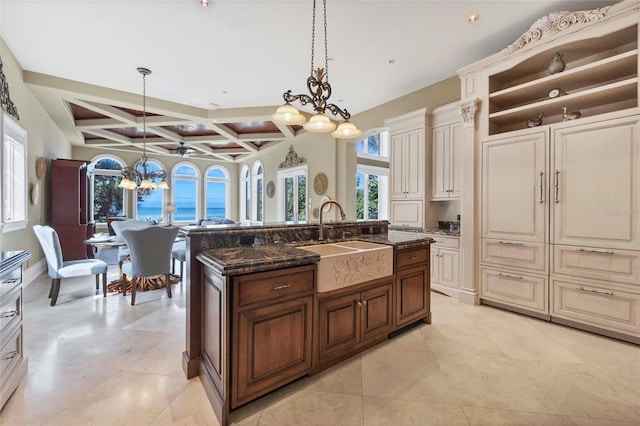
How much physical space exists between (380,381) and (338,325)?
46 centimetres

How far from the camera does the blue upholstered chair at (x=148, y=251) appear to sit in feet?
10.8

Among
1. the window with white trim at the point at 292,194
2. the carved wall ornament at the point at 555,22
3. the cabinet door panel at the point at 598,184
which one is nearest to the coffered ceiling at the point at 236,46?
the carved wall ornament at the point at 555,22

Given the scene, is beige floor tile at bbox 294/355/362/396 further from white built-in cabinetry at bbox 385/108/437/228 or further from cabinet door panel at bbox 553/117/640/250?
white built-in cabinetry at bbox 385/108/437/228

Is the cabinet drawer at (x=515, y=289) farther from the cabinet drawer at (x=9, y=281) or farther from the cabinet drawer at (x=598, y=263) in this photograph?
the cabinet drawer at (x=9, y=281)

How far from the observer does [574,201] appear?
8.76 ft

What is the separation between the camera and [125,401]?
1684mm

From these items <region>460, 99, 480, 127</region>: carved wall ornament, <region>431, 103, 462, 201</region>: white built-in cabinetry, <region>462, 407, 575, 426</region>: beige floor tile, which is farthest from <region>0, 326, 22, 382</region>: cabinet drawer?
<region>460, 99, 480, 127</region>: carved wall ornament

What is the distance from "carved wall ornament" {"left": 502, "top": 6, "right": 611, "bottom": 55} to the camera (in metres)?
2.47

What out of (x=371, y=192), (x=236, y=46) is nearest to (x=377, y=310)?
(x=236, y=46)

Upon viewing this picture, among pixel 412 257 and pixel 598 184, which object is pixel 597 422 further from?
pixel 598 184

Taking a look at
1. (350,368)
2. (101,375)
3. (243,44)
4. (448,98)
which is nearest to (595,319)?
(350,368)

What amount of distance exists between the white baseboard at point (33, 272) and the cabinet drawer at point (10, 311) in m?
3.18

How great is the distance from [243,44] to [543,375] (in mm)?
4243

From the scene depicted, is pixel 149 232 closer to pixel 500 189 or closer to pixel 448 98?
pixel 500 189
